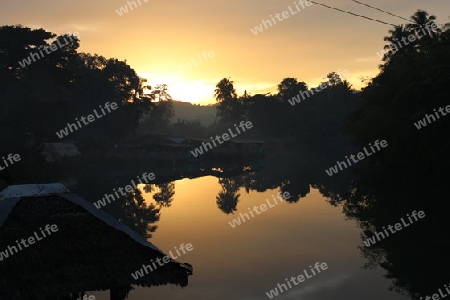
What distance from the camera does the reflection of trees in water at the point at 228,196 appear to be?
30344 mm

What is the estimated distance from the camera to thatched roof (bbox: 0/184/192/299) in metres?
8.38

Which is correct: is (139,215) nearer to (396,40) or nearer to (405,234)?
(405,234)

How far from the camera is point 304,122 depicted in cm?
10019

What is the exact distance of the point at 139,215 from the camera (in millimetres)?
27750

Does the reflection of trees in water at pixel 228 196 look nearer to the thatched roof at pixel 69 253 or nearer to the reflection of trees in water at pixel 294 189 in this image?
the reflection of trees in water at pixel 294 189

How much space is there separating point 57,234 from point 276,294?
7.92m

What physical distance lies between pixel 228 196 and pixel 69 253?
27.0m

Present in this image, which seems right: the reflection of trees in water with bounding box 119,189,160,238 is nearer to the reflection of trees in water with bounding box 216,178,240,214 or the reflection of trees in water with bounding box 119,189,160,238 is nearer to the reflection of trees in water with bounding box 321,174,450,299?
the reflection of trees in water with bounding box 216,178,240,214

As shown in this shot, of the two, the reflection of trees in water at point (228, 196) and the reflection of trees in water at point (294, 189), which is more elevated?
the reflection of trees in water at point (228, 196)

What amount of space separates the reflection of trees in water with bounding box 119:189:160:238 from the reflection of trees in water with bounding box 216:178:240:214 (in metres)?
4.37

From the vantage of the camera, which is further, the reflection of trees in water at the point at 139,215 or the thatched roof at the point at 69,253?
the reflection of trees in water at the point at 139,215

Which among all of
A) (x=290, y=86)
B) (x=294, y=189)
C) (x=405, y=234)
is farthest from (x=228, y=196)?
(x=290, y=86)

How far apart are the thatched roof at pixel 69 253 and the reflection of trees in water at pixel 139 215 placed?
1307 centimetres

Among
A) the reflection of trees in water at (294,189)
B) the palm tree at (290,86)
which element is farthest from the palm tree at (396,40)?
the palm tree at (290,86)
